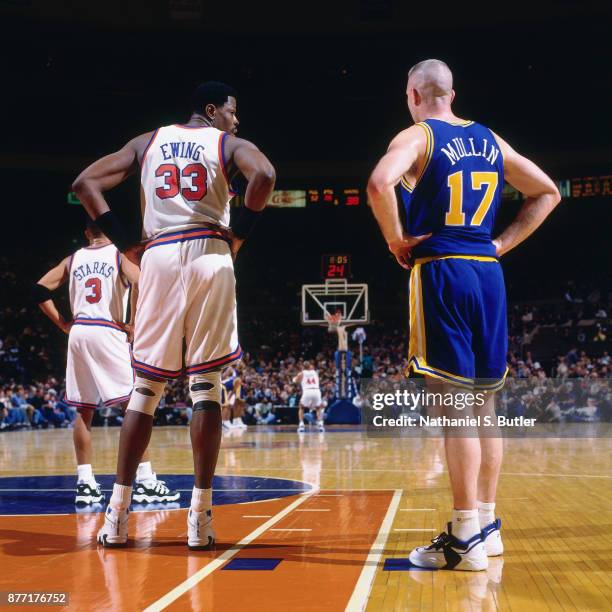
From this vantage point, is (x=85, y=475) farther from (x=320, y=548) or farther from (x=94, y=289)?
(x=320, y=548)

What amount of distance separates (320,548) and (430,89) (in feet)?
6.89

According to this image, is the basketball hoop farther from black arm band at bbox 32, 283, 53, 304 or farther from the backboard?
black arm band at bbox 32, 283, 53, 304

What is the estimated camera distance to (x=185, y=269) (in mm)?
3703

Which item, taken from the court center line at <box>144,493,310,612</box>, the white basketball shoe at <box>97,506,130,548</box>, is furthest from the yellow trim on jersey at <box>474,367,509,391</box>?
the white basketball shoe at <box>97,506,130,548</box>

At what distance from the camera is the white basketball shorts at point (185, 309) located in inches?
146

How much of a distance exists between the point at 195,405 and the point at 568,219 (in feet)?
90.4

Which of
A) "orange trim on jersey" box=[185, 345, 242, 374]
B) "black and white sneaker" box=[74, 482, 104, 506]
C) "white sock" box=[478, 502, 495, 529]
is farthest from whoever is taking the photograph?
"black and white sneaker" box=[74, 482, 104, 506]

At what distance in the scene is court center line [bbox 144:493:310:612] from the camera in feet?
8.31

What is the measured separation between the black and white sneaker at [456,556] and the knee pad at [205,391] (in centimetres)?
116

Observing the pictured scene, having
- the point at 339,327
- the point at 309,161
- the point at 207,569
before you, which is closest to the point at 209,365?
the point at 207,569

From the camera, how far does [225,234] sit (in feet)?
12.6

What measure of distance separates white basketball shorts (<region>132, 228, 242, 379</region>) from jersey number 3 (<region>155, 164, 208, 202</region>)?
180 millimetres

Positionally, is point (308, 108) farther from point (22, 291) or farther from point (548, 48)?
point (22, 291)

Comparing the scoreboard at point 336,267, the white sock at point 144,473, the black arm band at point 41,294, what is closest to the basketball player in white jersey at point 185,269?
the white sock at point 144,473
